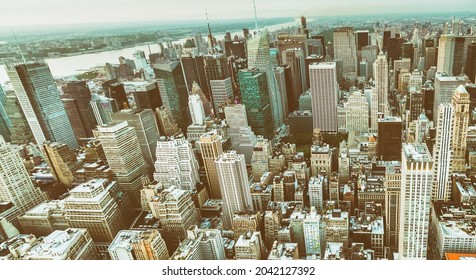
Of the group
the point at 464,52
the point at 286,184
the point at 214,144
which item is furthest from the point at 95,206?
the point at 464,52

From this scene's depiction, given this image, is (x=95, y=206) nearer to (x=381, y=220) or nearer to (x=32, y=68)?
(x=32, y=68)

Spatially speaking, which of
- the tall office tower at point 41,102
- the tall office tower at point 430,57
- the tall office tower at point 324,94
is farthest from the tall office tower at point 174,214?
the tall office tower at point 430,57

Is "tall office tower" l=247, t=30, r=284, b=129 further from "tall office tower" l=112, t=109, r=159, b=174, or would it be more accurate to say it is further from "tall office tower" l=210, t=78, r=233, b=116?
"tall office tower" l=112, t=109, r=159, b=174

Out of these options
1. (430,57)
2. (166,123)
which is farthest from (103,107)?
(430,57)

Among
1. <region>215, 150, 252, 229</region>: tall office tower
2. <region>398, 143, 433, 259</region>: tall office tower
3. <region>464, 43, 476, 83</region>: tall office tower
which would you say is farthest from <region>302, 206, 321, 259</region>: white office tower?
<region>464, 43, 476, 83</region>: tall office tower

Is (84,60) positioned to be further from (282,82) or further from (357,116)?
(357,116)

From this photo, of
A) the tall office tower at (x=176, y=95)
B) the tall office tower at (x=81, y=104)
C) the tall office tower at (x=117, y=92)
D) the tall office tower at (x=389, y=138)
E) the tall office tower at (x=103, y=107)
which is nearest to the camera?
the tall office tower at (x=81, y=104)

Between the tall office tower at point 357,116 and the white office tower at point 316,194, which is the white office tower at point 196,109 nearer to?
the white office tower at point 316,194
